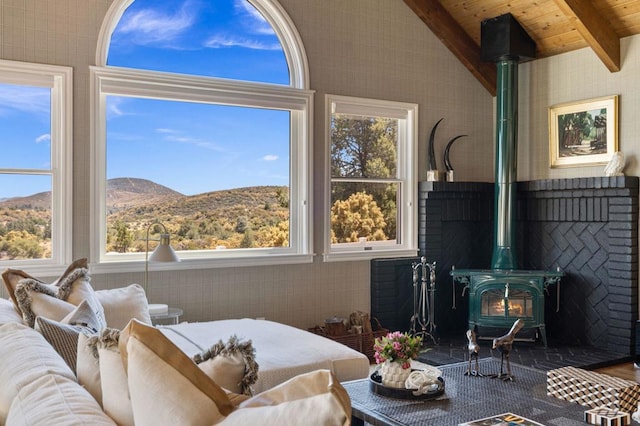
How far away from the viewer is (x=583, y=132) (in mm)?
5578

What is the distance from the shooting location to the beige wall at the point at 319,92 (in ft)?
14.1

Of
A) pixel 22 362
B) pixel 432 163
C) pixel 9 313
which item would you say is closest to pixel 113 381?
pixel 22 362

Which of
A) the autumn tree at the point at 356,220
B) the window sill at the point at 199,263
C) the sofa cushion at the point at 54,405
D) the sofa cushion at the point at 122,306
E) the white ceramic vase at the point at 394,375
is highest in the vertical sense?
the autumn tree at the point at 356,220

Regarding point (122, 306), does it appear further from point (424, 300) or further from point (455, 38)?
point (455, 38)

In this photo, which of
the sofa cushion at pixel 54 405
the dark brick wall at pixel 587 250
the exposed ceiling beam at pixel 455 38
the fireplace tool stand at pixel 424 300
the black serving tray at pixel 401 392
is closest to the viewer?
the sofa cushion at pixel 54 405

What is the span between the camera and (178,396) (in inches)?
48.3

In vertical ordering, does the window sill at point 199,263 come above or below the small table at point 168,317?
above

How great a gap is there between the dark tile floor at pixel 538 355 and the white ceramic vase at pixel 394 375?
7.21ft

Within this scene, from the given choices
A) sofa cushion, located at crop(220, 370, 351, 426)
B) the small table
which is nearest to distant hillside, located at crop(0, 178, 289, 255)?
the small table

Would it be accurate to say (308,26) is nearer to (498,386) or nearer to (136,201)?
(136,201)

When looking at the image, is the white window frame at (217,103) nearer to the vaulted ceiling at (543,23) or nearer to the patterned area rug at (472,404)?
the vaulted ceiling at (543,23)

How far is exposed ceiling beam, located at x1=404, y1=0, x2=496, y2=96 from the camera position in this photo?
5.84 meters

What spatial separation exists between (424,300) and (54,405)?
4680mm

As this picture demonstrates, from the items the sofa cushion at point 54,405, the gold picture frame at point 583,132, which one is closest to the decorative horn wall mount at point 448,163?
the gold picture frame at point 583,132
